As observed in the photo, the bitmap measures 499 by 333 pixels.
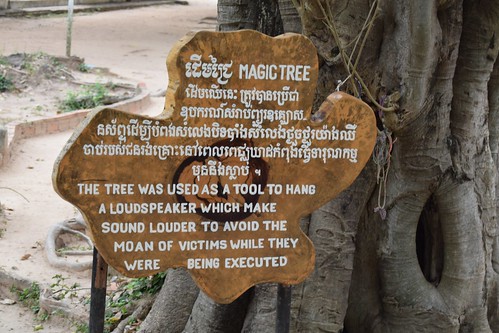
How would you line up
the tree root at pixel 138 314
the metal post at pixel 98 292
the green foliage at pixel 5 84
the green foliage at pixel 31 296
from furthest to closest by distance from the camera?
the green foliage at pixel 5 84 < the green foliage at pixel 31 296 < the tree root at pixel 138 314 < the metal post at pixel 98 292

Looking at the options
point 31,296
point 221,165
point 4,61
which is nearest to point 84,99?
point 4,61

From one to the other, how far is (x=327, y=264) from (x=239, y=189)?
1230 mm

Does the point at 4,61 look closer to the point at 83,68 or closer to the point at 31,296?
the point at 83,68

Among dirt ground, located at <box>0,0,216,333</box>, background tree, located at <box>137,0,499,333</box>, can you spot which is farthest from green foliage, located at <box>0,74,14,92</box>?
background tree, located at <box>137,0,499,333</box>

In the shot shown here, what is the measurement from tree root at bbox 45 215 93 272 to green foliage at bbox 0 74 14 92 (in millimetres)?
5594

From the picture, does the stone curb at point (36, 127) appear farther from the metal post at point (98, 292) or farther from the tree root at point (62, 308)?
the metal post at point (98, 292)

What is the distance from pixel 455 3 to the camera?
183 inches

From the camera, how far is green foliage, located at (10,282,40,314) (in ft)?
22.3

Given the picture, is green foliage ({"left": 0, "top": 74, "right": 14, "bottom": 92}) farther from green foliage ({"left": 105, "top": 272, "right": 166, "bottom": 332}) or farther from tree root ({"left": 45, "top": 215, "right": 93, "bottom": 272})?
green foliage ({"left": 105, "top": 272, "right": 166, "bottom": 332})

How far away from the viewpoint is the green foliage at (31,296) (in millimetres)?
6798

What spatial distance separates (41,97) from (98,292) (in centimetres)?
1006

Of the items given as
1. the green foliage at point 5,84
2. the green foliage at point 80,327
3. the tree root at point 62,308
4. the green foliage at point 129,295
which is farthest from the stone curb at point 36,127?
the green foliage at point 129,295

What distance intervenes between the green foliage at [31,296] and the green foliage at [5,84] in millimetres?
6831

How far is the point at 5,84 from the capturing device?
13359mm
